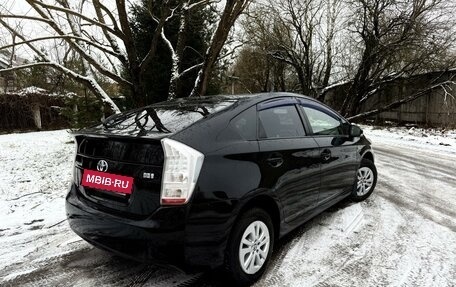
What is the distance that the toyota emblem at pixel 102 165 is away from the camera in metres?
2.63

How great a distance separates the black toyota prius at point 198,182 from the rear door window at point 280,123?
13 mm

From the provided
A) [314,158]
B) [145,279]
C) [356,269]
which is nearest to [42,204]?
[145,279]

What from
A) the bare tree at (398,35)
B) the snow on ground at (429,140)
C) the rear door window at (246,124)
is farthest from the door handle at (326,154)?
the bare tree at (398,35)

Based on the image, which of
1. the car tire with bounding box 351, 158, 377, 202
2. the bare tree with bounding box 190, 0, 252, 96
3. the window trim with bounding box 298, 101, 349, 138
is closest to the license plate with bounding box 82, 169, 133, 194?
the window trim with bounding box 298, 101, 349, 138

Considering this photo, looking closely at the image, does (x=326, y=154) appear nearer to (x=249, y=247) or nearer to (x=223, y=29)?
(x=249, y=247)

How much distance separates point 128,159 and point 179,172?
45 centimetres

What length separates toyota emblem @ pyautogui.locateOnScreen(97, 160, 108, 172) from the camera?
263 cm

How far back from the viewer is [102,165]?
266 cm

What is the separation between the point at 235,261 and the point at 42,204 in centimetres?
350

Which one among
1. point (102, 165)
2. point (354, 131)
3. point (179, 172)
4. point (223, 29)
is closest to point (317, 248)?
point (354, 131)

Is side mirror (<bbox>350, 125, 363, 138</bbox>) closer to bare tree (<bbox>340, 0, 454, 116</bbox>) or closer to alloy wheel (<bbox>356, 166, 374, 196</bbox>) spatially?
alloy wheel (<bbox>356, 166, 374, 196</bbox>)

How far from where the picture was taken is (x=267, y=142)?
2959mm

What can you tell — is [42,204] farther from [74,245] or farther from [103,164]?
[103,164]

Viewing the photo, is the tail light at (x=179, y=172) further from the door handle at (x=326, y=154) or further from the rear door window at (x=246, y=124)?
the door handle at (x=326, y=154)
